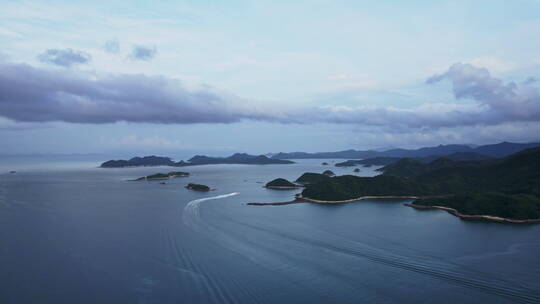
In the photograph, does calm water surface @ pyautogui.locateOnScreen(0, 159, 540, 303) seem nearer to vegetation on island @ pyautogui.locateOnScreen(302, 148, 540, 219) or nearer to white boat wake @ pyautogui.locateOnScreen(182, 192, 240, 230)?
white boat wake @ pyautogui.locateOnScreen(182, 192, 240, 230)

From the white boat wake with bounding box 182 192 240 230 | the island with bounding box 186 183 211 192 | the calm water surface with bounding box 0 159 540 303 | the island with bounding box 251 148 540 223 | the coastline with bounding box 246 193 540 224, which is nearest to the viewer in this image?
the calm water surface with bounding box 0 159 540 303

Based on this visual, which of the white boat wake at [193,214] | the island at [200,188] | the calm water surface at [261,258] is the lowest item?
the calm water surface at [261,258]

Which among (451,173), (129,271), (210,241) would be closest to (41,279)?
(129,271)

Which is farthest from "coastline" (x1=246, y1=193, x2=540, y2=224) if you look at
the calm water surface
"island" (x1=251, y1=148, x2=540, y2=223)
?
the calm water surface

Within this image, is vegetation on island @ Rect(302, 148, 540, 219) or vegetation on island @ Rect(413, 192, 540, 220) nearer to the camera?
vegetation on island @ Rect(413, 192, 540, 220)

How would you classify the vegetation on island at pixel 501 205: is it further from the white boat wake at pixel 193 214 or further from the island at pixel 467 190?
the white boat wake at pixel 193 214

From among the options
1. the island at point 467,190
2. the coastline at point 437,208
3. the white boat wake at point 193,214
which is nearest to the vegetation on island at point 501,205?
the island at point 467,190
